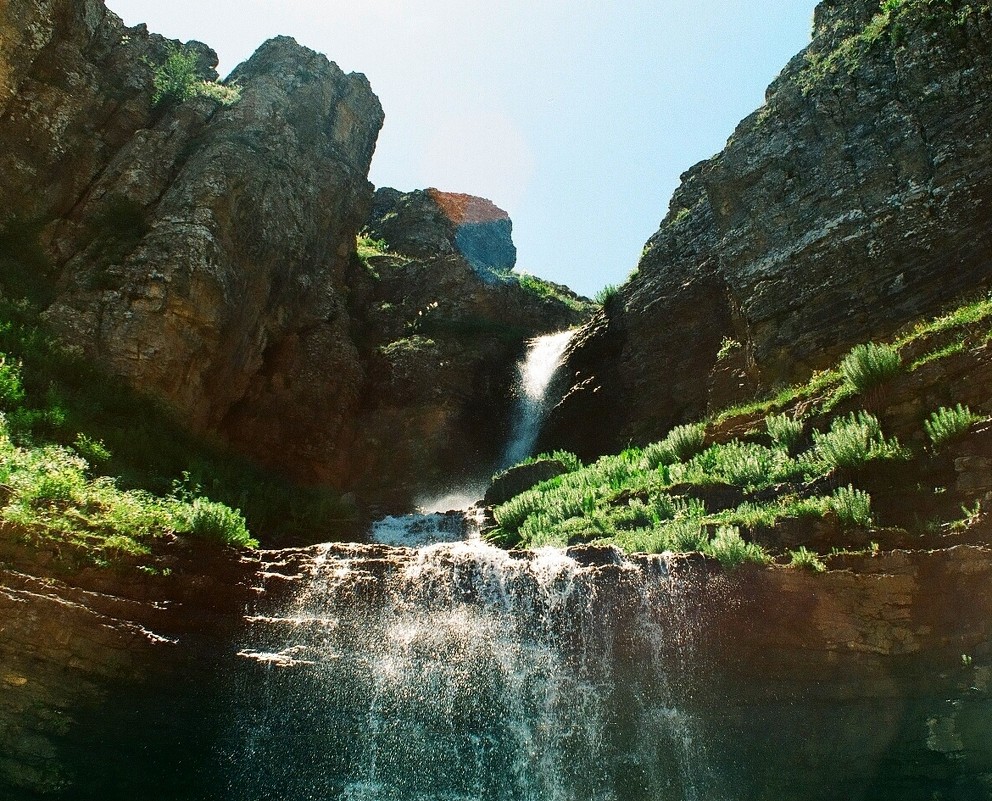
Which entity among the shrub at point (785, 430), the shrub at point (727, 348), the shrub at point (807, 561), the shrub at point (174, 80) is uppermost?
the shrub at point (174, 80)

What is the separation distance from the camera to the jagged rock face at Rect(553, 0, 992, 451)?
49.8ft

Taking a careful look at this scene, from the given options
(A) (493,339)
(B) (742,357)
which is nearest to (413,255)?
(A) (493,339)

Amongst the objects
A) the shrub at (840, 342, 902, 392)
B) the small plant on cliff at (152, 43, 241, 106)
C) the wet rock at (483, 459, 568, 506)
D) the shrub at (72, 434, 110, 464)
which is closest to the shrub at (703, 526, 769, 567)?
the shrub at (840, 342, 902, 392)

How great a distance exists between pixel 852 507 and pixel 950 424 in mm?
1775

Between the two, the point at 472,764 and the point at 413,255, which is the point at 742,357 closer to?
the point at 472,764

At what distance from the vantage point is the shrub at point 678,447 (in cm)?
1445

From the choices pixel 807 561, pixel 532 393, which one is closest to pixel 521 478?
pixel 532 393

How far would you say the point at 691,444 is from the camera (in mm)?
14484

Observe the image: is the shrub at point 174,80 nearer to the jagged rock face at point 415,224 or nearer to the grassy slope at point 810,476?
the jagged rock face at point 415,224

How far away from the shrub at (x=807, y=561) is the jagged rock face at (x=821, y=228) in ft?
26.6

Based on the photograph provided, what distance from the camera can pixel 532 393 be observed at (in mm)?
24375

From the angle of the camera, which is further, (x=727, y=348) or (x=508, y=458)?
(x=508, y=458)

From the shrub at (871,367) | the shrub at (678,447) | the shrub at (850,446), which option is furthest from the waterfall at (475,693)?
the shrub at (678,447)

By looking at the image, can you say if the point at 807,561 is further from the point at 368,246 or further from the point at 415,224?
the point at 415,224
